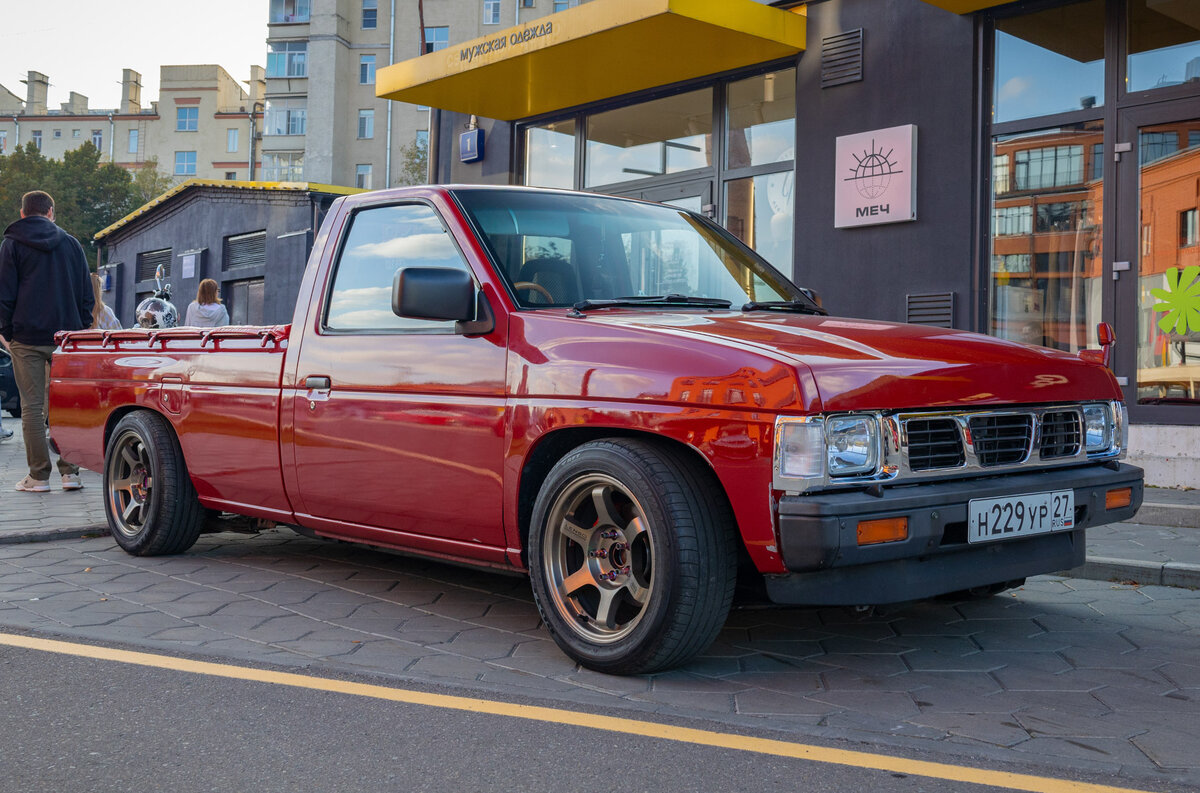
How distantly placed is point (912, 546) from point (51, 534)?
503cm

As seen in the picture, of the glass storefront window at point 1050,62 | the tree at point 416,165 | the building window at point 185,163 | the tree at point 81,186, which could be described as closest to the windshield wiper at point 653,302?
the glass storefront window at point 1050,62

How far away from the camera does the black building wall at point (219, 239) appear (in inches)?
969

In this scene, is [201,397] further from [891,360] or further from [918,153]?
[918,153]

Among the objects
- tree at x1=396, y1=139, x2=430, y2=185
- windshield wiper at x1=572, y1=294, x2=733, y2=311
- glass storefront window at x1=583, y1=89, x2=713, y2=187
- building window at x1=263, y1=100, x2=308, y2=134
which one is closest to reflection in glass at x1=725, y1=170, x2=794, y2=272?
glass storefront window at x1=583, y1=89, x2=713, y2=187

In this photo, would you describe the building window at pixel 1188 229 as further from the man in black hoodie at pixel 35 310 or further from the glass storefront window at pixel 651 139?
the man in black hoodie at pixel 35 310

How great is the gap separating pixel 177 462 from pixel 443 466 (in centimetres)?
216

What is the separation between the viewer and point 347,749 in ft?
9.86

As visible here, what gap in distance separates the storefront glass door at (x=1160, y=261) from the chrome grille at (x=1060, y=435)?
546 cm

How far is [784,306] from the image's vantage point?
475cm

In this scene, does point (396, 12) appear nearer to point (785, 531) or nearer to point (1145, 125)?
point (1145, 125)

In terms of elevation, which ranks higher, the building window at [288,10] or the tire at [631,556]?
the building window at [288,10]

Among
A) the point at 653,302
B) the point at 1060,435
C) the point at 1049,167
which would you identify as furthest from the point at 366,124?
→ the point at 1060,435

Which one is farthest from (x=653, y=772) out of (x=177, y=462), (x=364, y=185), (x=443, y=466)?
(x=364, y=185)

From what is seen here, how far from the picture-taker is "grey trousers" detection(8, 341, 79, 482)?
8406mm
